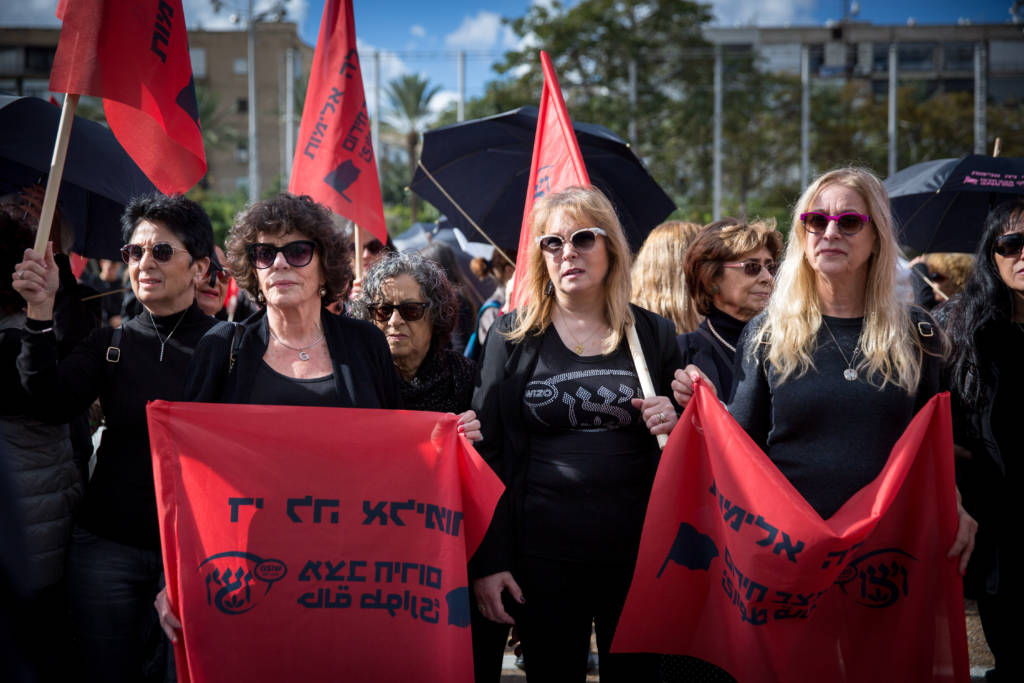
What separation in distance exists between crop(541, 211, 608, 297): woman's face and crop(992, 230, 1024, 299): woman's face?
5.59 ft

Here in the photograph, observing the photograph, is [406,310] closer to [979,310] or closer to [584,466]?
[584,466]

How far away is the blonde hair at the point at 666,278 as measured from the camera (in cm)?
442

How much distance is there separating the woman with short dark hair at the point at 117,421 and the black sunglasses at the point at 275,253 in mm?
516

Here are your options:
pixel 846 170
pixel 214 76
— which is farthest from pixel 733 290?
pixel 214 76

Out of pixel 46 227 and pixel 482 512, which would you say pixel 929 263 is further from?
pixel 46 227

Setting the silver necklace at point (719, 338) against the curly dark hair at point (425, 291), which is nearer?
the curly dark hair at point (425, 291)

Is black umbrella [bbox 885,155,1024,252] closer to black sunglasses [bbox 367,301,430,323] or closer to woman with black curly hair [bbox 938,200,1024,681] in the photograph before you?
woman with black curly hair [bbox 938,200,1024,681]

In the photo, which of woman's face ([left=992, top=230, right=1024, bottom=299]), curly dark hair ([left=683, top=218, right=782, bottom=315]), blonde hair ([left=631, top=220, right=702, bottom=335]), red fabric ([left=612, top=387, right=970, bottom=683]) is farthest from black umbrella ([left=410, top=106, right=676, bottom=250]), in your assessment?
red fabric ([left=612, top=387, right=970, bottom=683])

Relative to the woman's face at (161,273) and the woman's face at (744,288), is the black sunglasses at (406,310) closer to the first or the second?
the woman's face at (161,273)

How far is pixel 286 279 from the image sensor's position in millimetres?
2824

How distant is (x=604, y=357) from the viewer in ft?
9.43

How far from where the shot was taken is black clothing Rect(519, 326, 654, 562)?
2777 millimetres

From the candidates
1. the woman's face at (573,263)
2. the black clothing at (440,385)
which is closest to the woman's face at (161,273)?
the black clothing at (440,385)

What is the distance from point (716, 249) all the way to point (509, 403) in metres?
1.59
